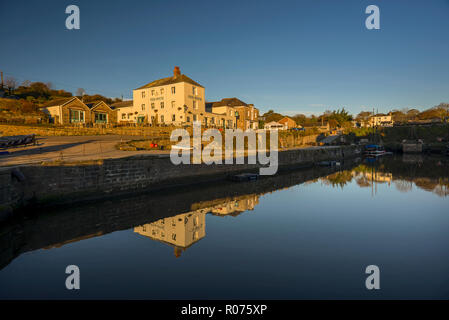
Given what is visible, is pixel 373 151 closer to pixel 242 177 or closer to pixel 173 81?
pixel 242 177

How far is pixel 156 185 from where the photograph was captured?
16.8 metres

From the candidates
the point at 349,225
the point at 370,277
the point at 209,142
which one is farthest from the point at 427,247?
the point at 209,142

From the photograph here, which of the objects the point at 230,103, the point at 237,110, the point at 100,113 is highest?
the point at 230,103

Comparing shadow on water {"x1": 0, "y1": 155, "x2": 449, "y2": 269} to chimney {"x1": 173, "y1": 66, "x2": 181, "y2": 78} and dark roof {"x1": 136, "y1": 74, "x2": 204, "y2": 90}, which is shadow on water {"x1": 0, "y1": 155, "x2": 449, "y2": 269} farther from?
chimney {"x1": 173, "y1": 66, "x2": 181, "y2": 78}

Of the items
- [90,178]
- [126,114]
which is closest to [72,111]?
[126,114]

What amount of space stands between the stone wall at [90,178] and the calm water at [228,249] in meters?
1.02

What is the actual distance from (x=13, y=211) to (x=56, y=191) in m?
2.01

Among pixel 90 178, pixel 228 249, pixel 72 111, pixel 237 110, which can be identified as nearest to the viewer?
pixel 228 249

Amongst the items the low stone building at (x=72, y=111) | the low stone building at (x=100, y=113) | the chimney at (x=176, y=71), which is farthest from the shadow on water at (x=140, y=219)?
the low stone building at (x=100, y=113)

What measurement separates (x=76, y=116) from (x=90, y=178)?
97.4 ft

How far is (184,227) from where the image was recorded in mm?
10258

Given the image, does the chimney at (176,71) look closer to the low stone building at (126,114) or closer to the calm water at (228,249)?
the low stone building at (126,114)
